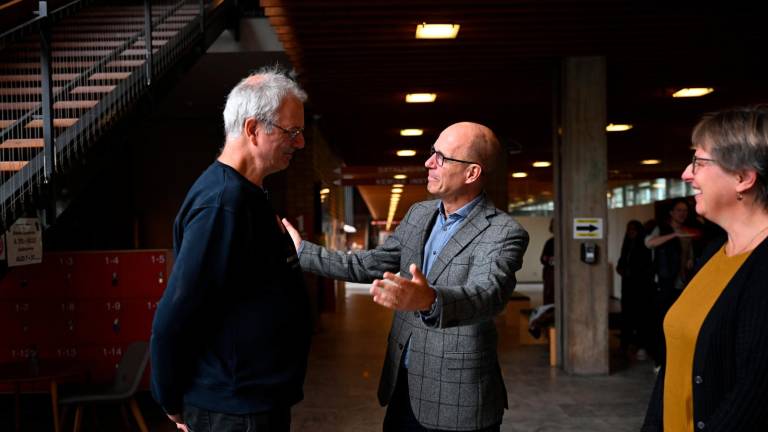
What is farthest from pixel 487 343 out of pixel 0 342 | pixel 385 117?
pixel 385 117

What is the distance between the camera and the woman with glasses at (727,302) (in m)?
1.43

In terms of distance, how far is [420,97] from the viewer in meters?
8.03

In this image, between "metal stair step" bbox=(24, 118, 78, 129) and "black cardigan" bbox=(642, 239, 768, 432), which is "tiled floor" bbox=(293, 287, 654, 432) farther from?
"black cardigan" bbox=(642, 239, 768, 432)

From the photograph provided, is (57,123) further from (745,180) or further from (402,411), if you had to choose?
(745,180)

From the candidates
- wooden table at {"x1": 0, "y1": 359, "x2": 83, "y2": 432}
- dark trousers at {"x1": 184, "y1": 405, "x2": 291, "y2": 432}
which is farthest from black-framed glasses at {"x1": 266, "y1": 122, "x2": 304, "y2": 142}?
wooden table at {"x1": 0, "y1": 359, "x2": 83, "y2": 432}

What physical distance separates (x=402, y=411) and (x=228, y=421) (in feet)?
2.52

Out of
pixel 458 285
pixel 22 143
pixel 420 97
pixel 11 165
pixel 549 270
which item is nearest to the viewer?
pixel 458 285

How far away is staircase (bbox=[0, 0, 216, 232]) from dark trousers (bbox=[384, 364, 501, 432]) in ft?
9.17

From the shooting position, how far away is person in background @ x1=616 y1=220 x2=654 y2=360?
6.88m

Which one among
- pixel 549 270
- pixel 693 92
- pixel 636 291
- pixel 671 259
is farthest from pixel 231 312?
pixel 549 270

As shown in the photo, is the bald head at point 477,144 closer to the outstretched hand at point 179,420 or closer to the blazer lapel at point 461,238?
the blazer lapel at point 461,238

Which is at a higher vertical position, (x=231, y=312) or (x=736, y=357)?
(x=231, y=312)

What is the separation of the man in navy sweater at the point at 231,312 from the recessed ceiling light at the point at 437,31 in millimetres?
3747

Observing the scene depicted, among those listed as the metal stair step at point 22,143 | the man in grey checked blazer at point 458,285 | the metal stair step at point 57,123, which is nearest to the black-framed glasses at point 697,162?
the man in grey checked blazer at point 458,285
